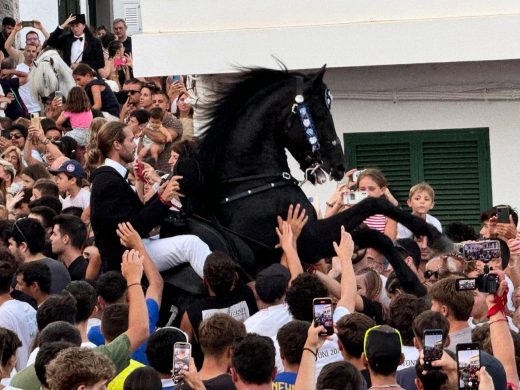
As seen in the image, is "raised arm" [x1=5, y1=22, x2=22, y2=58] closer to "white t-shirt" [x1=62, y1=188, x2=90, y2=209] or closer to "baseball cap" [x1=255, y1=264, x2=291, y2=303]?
"white t-shirt" [x1=62, y1=188, x2=90, y2=209]

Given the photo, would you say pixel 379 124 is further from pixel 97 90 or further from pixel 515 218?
pixel 97 90

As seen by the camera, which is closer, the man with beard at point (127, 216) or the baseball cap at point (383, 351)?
the baseball cap at point (383, 351)

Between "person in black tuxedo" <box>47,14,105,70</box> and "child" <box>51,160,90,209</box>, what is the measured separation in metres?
10.5

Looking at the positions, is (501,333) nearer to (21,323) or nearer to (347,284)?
(347,284)

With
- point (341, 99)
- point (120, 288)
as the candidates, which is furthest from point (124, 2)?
point (120, 288)

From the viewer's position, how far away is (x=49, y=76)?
78.9 feet

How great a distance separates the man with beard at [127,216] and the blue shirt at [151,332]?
2.34 ft

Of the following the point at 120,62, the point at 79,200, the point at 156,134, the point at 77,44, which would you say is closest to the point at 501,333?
the point at 79,200

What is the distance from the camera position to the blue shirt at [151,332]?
34.1 feet

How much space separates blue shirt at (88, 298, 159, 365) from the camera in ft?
34.1

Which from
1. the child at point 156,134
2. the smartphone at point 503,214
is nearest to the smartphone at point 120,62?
the child at point 156,134

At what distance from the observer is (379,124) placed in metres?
17.1

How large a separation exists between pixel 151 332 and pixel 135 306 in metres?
0.92

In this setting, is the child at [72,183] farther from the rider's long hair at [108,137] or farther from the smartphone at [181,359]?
the smartphone at [181,359]
